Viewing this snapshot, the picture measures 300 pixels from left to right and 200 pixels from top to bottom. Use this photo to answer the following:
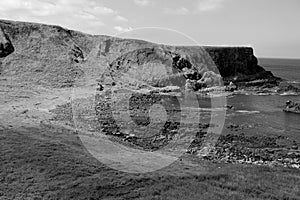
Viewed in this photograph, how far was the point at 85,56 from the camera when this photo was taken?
91.2 metres

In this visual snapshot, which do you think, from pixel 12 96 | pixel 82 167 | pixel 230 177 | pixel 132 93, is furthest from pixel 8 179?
pixel 132 93

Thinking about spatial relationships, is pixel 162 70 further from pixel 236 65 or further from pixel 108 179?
pixel 108 179

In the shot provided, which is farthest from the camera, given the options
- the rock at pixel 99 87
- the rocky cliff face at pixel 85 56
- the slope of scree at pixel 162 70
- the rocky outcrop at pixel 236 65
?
the rocky outcrop at pixel 236 65

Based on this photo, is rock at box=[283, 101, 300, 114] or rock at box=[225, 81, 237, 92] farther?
rock at box=[225, 81, 237, 92]

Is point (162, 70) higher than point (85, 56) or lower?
lower

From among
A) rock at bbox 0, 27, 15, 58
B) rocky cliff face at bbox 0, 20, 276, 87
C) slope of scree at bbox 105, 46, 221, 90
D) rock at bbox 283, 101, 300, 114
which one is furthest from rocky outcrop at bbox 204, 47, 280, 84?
rock at bbox 0, 27, 15, 58

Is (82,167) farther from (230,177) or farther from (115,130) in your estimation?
(115,130)

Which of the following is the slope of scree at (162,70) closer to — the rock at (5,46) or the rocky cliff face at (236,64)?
the rocky cliff face at (236,64)

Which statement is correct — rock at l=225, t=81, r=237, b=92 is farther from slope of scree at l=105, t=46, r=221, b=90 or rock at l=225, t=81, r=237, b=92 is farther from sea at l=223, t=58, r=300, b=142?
sea at l=223, t=58, r=300, b=142

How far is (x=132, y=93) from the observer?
71.4 m

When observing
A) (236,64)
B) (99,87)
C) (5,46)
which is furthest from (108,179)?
(236,64)

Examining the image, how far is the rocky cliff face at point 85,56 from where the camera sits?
245 feet

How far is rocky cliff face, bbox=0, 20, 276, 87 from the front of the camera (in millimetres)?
74688

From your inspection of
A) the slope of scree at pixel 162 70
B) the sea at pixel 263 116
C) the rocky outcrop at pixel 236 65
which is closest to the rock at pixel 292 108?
the sea at pixel 263 116
